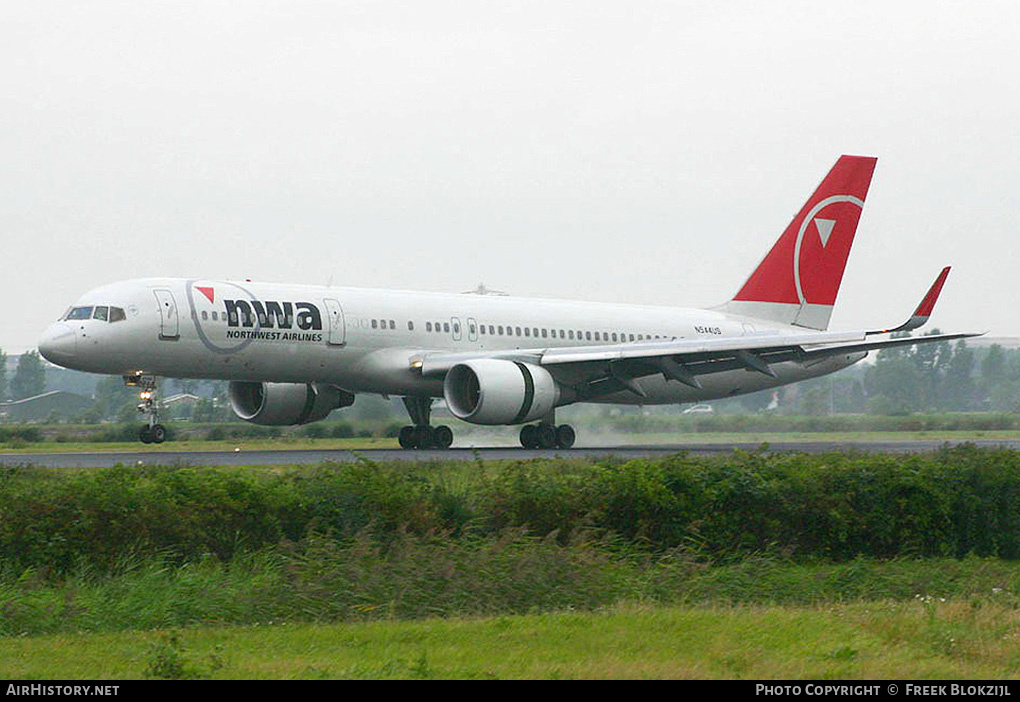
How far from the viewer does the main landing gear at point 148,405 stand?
29.5 m

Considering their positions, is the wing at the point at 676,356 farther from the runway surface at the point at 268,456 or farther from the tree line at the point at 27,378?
the tree line at the point at 27,378

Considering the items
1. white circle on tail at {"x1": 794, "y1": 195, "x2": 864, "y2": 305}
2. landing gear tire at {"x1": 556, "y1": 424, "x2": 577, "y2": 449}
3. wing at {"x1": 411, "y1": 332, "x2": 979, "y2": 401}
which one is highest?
white circle on tail at {"x1": 794, "y1": 195, "x2": 864, "y2": 305}

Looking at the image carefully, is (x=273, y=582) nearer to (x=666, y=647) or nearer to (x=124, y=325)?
(x=666, y=647)

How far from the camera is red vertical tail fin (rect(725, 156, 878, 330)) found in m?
39.3

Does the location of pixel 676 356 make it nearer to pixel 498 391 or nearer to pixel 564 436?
pixel 564 436

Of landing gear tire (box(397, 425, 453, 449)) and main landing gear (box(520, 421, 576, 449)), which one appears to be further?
landing gear tire (box(397, 425, 453, 449))

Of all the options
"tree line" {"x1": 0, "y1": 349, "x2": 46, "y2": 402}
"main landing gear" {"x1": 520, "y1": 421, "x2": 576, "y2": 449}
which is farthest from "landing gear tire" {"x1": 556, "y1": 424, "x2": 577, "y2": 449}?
"tree line" {"x1": 0, "y1": 349, "x2": 46, "y2": 402}

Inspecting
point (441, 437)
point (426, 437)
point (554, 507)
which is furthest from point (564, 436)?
point (554, 507)

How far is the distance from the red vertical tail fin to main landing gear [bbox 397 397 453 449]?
33.6 ft

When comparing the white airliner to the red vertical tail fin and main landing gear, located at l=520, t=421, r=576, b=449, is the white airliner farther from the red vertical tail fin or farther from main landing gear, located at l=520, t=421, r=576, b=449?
the red vertical tail fin

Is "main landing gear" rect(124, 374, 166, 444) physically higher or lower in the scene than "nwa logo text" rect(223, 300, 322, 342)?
lower

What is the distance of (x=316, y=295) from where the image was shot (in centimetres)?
3123

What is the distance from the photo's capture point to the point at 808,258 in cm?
3934

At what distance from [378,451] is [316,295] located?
3741 mm
